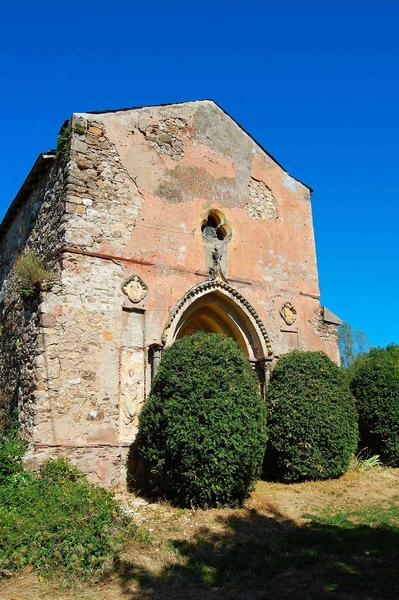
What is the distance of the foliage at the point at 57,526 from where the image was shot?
247 inches

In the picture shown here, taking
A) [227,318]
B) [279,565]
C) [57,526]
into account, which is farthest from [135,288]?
[279,565]

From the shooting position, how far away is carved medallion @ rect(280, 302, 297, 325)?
42.8ft

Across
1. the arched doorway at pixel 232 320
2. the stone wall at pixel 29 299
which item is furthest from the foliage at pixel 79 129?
the arched doorway at pixel 232 320

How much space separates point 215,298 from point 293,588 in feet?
23.7

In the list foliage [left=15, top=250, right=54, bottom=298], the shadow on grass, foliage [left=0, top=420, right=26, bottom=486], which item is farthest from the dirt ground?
foliage [left=15, top=250, right=54, bottom=298]

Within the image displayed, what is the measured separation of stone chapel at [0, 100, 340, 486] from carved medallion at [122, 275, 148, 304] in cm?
3

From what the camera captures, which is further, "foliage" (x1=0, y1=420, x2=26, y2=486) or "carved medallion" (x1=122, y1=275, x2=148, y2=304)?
"carved medallion" (x1=122, y1=275, x2=148, y2=304)

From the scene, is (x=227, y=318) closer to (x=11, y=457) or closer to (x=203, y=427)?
(x=203, y=427)

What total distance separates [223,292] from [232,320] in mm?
799

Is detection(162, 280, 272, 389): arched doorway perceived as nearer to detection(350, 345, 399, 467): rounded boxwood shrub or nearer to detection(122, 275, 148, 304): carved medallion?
detection(122, 275, 148, 304): carved medallion

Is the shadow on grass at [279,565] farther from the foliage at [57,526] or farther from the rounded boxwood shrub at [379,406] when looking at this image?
the rounded boxwood shrub at [379,406]

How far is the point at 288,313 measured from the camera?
13148 mm

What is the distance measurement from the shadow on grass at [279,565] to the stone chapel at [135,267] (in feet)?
9.76

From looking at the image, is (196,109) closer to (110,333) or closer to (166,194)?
(166,194)
